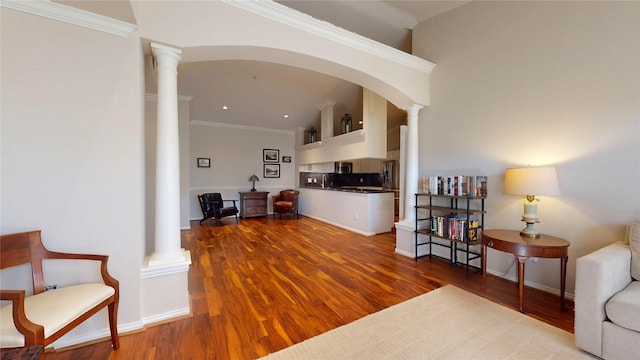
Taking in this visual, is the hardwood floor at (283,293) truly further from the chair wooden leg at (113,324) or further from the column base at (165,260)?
the column base at (165,260)

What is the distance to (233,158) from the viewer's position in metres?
6.81

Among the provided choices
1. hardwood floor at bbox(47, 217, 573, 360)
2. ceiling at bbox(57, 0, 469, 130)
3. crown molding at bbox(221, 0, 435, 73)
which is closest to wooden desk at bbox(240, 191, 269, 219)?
ceiling at bbox(57, 0, 469, 130)

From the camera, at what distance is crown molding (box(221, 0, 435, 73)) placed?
6.99 feet

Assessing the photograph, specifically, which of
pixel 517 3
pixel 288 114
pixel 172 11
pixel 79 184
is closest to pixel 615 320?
pixel 517 3

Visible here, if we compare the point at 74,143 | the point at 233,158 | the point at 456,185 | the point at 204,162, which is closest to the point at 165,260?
the point at 74,143

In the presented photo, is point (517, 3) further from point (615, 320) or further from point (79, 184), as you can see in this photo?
point (79, 184)

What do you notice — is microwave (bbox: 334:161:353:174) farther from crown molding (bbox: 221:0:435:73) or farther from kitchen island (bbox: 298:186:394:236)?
crown molding (bbox: 221:0:435:73)

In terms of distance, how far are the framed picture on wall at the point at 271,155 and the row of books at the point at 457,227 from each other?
5198mm

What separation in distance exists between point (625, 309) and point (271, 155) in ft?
22.6

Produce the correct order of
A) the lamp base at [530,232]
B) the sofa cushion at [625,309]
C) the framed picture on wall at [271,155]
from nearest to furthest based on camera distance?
the sofa cushion at [625,309]
the lamp base at [530,232]
the framed picture on wall at [271,155]

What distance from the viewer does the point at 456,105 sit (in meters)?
3.14

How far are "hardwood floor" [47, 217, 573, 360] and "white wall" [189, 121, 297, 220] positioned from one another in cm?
262

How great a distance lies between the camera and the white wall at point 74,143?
1.51 metres

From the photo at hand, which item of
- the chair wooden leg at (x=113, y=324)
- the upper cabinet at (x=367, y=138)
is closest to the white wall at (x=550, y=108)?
the upper cabinet at (x=367, y=138)
